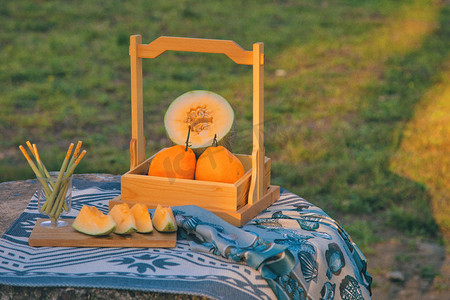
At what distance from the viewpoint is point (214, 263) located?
1812 millimetres

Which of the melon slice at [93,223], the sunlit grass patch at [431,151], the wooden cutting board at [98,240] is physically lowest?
the sunlit grass patch at [431,151]

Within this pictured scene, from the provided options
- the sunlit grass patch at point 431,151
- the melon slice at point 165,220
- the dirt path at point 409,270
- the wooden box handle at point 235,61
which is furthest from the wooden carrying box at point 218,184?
the sunlit grass patch at point 431,151

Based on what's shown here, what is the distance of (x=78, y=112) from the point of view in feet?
17.3

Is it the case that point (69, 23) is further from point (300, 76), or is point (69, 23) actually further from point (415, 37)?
point (415, 37)

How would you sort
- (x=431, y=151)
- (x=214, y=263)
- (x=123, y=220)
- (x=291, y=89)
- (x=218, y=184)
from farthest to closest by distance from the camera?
(x=291, y=89) → (x=431, y=151) → (x=218, y=184) → (x=123, y=220) → (x=214, y=263)

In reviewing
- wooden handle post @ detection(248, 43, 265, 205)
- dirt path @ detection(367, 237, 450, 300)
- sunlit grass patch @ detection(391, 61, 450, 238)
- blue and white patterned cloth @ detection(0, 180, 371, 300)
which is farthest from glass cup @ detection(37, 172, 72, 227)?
sunlit grass patch @ detection(391, 61, 450, 238)

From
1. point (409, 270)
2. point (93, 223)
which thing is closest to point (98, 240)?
point (93, 223)

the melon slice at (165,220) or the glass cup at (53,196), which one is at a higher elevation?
the glass cup at (53,196)

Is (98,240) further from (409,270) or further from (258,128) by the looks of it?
(409,270)

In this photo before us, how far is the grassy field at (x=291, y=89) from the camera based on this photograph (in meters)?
4.16

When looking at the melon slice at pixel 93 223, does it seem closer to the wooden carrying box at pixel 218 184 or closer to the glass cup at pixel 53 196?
the glass cup at pixel 53 196

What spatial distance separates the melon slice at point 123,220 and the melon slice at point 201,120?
41 cm

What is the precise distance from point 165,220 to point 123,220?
0.13 m

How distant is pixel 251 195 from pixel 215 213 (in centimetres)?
16
